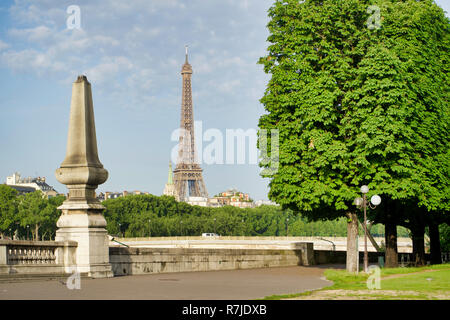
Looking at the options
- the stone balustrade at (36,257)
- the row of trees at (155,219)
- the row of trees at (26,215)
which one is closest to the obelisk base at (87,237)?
the stone balustrade at (36,257)

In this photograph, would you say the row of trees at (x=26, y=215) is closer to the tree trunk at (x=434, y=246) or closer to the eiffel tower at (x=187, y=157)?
the eiffel tower at (x=187, y=157)

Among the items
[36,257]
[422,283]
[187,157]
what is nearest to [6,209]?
[187,157]

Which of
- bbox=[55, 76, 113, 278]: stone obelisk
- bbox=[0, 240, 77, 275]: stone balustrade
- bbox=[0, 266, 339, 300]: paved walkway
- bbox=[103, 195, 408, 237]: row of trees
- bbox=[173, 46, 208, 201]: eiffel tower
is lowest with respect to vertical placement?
bbox=[103, 195, 408, 237]: row of trees

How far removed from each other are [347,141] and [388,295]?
14648 mm

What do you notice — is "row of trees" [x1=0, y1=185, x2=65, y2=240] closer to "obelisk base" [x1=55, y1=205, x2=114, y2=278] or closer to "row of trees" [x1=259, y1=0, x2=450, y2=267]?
"row of trees" [x1=259, y1=0, x2=450, y2=267]

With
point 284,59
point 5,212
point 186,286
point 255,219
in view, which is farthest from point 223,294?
point 255,219

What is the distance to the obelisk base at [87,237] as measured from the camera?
72.0 feet

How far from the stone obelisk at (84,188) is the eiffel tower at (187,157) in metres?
159

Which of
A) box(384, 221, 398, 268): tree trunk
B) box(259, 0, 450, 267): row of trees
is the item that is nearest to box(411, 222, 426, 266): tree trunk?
box(384, 221, 398, 268): tree trunk

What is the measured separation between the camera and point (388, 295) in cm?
1550

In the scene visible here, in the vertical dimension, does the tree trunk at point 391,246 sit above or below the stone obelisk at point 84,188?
below

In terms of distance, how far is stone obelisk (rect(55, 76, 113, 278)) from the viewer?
868 inches
